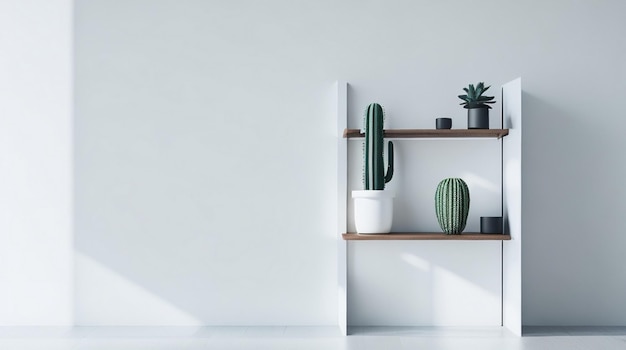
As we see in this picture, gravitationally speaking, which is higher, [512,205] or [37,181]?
[37,181]

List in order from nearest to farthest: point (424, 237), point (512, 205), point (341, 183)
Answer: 1. point (424, 237)
2. point (512, 205)
3. point (341, 183)

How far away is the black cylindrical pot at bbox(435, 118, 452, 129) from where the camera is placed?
3264 millimetres

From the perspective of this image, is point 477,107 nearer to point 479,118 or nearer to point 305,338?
point 479,118

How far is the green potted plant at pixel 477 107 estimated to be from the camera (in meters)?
3.25

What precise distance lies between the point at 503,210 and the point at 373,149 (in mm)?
736

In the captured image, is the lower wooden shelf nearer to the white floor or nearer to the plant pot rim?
→ the plant pot rim

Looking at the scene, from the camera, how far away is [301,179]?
346 cm

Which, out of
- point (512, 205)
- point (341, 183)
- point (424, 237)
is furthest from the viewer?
point (341, 183)

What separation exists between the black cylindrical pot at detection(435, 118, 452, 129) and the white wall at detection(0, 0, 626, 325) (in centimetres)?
16

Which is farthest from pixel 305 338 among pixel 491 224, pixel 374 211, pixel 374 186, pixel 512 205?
pixel 512 205

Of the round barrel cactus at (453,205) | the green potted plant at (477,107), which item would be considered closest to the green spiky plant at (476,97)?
the green potted plant at (477,107)

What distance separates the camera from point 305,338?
3.18 metres

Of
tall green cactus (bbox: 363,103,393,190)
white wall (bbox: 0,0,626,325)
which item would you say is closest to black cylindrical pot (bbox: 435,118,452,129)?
white wall (bbox: 0,0,626,325)

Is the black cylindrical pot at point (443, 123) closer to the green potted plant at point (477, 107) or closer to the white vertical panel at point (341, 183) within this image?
the green potted plant at point (477, 107)
